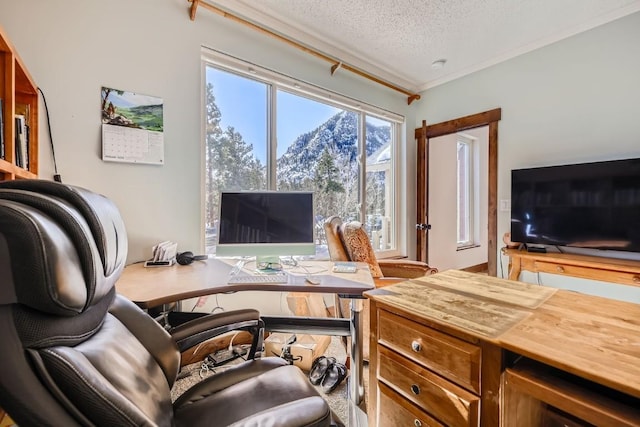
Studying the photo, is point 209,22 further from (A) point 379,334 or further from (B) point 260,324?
(A) point 379,334

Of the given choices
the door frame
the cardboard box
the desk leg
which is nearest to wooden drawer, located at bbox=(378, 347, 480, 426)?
the desk leg

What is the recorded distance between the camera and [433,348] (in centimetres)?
91

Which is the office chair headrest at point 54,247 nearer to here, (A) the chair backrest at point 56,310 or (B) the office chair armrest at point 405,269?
(A) the chair backrest at point 56,310

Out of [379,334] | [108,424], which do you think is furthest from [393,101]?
[108,424]

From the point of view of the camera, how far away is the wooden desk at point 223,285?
1230 millimetres

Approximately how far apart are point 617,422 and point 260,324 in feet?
3.47

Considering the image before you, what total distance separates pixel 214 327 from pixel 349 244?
1193mm

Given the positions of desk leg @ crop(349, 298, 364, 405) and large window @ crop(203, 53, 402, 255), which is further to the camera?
large window @ crop(203, 53, 402, 255)

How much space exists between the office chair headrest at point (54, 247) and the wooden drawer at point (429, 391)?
0.96 meters

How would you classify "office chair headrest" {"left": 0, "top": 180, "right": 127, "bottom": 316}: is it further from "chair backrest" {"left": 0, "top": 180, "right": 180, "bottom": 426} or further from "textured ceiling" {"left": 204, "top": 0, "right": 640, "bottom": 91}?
"textured ceiling" {"left": 204, "top": 0, "right": 640, "bottom": 91}

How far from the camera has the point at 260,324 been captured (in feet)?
3.86

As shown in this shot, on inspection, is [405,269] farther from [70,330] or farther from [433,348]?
[70,330]

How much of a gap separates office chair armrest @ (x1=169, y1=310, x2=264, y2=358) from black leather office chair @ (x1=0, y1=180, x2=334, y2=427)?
0.48 feet

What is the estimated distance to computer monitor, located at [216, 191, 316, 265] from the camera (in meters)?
1.71
